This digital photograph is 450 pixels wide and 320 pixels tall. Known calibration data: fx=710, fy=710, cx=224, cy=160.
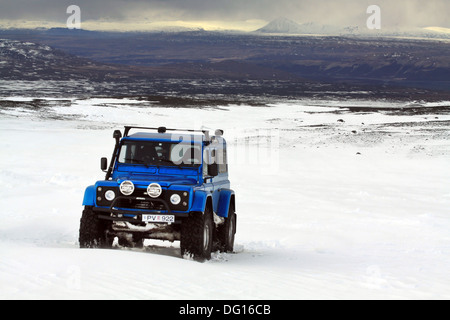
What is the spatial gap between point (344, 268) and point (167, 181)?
309 cm

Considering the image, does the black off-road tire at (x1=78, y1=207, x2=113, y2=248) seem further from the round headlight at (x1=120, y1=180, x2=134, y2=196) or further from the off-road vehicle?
the round headlight at (x1=120, y1=180, x2=134, y2=196)

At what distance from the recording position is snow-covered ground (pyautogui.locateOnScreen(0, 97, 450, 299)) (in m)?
8.34

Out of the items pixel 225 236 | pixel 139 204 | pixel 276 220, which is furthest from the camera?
pixel 276 220

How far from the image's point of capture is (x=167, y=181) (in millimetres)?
11242

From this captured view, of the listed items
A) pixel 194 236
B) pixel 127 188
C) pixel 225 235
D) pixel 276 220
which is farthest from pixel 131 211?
pixel 276 220

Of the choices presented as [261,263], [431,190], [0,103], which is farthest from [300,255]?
[0,103]

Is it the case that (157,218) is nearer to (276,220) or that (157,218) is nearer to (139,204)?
(139,204)

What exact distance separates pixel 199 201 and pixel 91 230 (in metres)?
1.69

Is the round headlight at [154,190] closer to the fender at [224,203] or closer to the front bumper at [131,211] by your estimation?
the front bumper at [131,211]

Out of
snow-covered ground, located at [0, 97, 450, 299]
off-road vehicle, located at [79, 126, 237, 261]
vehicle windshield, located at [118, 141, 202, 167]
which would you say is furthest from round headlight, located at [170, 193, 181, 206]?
vehicle windshield, located at [118, 141, 202, 167]

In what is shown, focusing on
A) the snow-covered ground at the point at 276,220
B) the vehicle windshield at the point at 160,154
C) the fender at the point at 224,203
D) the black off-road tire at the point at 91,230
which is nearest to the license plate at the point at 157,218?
the snow-covered ground at the point at 276,220

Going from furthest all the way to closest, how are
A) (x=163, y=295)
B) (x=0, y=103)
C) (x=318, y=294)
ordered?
(x=0, y=103) < (x=318, y=294) < (x=163, y=295)

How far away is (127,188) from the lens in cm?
1045
